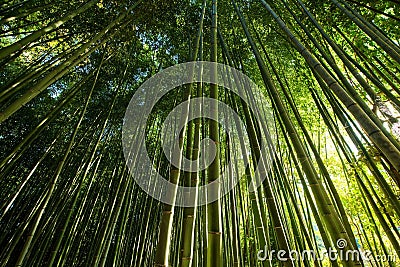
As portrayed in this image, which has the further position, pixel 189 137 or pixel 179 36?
pixel 179 36

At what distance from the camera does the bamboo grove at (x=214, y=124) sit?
1271 millimetres

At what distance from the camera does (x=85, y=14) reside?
9.61 ft

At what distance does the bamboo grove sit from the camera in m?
1.27

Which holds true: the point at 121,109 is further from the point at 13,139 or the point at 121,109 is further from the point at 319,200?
the point at 319,200

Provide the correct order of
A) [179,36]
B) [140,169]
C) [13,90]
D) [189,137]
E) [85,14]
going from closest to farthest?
[189,137], [13,90], [85,14], [179,36], [140,169]

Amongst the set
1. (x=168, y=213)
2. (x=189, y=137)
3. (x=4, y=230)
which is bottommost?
(x=168, y=213)

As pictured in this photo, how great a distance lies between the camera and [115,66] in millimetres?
3879

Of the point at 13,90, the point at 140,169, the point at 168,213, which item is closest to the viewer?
the point at 168,213

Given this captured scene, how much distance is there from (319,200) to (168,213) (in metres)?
0.57

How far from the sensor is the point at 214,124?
4.07 ft

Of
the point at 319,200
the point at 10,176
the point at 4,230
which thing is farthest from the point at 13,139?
the point at 319,200

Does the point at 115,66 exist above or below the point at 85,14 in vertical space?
above

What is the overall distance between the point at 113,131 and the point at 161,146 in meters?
0.89

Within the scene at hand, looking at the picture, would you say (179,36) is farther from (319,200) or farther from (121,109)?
(319,200)
